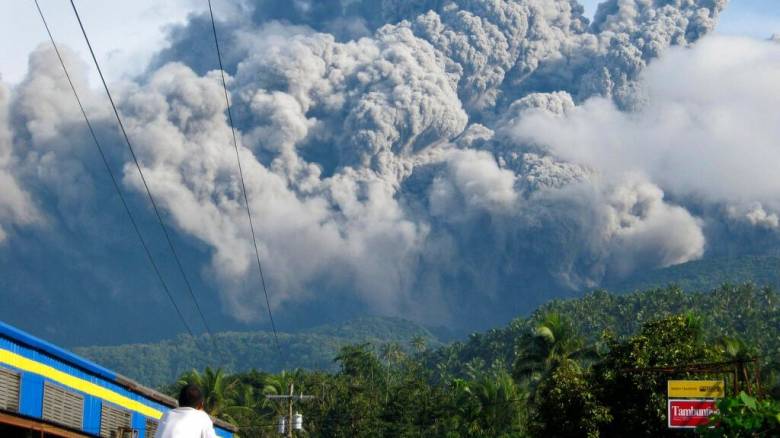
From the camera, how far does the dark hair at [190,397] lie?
1091 cm

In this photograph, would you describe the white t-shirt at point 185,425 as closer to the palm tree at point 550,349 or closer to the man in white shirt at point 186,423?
the man in white shirt at point 186,423

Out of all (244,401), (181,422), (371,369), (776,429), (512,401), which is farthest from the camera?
(371,369)

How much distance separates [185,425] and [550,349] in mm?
57122

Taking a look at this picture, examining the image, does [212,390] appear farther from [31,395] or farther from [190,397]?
[190,397]

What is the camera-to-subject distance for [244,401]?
99000 millimetres

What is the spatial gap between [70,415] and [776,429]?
20.4 meters

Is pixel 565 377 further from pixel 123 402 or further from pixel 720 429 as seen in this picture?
pixel 720 429

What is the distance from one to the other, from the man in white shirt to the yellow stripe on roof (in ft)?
55.1

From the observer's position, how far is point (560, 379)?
46812 millimetres

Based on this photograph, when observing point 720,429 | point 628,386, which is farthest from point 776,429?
point 628,386

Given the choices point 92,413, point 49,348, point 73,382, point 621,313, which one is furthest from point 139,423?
point 621,313

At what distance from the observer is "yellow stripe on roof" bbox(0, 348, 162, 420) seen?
2708cm

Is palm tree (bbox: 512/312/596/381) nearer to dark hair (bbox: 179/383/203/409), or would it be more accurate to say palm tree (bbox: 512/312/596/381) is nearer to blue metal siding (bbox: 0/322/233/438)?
blue metal siding (bbox: 0/322/233/438)

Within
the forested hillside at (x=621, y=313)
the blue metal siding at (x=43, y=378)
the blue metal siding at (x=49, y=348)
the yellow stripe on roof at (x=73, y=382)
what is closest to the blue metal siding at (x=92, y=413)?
the blue metal siding at (x=43, y=378)
